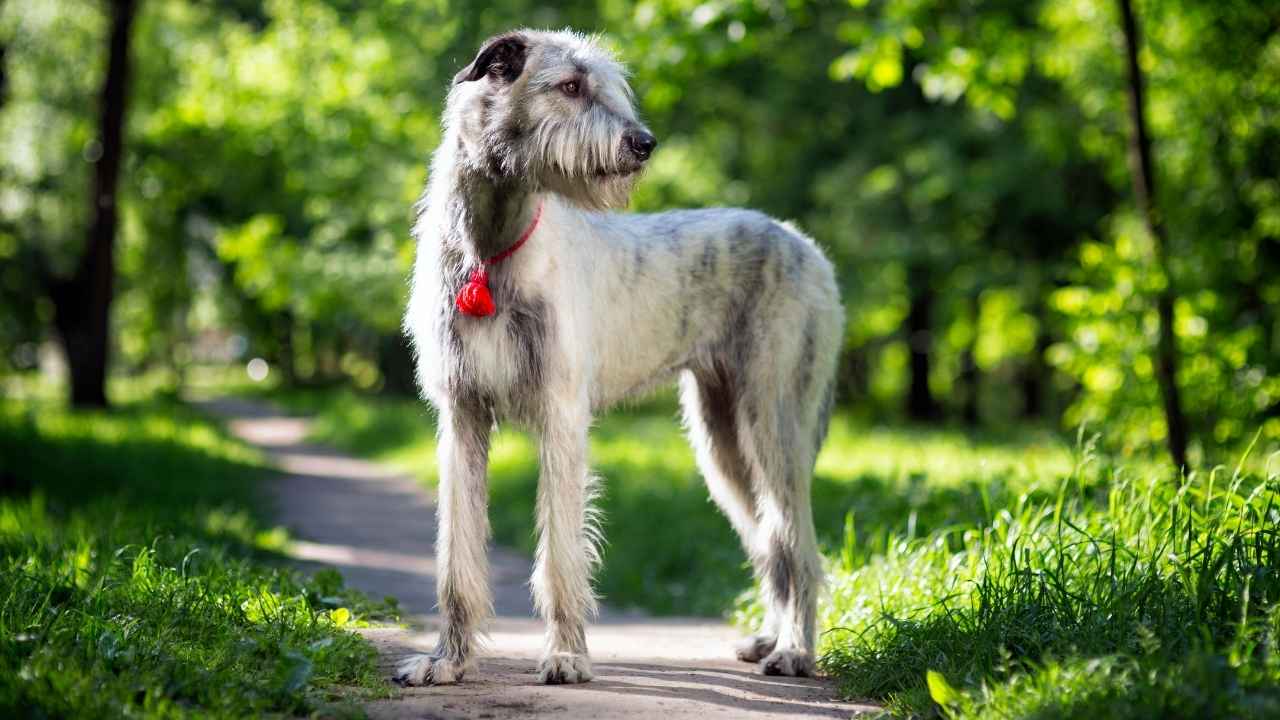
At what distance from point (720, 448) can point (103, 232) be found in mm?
12947

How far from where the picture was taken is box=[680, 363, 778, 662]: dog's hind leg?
589cm

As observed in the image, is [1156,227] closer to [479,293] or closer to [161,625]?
[479,293]

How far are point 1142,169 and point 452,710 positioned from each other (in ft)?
21.7

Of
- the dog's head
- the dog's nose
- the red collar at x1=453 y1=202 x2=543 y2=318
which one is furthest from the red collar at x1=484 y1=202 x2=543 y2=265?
the dog's nose

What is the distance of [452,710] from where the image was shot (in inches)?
160

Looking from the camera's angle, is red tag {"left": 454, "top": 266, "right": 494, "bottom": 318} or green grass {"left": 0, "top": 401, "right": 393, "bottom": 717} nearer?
green grass {"left": 0, "top": 401, "right": 393, "bottom": 717}

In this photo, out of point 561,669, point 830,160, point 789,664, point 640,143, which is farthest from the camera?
point 830,160

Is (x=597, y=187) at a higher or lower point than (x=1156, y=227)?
lower

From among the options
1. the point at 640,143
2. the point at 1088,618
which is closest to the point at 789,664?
the point at 1088,618

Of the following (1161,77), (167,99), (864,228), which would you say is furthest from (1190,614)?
(167,99)

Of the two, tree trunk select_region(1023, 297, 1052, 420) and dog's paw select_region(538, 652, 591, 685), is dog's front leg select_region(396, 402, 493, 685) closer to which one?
dog's paw select_region(538, 652, 591, 685)

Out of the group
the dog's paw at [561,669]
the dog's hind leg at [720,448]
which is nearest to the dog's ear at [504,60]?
the dog's hind leg at [720,448]

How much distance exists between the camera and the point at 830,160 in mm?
20188

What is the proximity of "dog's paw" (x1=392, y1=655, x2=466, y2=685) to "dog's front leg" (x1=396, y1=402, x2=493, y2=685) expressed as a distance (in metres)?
0.07
